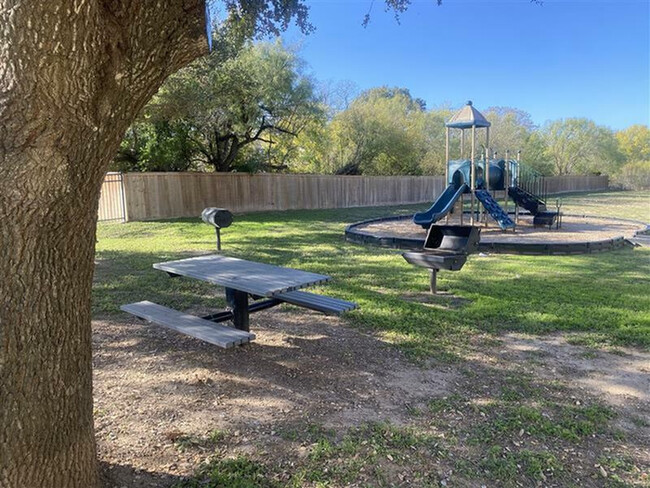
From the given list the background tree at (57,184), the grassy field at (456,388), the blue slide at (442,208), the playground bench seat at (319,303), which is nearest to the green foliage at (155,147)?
the blue slide at (442,208)

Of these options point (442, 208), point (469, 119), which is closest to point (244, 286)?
point (442, 208)

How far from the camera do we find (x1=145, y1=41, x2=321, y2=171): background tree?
43.8ft

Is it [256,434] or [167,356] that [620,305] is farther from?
[167,356]

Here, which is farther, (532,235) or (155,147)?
(155,147)

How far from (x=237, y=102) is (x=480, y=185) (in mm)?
8801

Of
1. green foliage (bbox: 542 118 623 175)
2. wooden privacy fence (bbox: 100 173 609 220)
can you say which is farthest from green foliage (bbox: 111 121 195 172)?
green foliage (bbox: 542 118 623 175)

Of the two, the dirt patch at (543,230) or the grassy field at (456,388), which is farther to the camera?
the dirt patch at (543,230)

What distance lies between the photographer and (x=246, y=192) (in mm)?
17625

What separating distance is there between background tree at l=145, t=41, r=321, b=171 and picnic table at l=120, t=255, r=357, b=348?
8.71 m

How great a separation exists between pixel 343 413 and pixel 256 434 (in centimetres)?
56

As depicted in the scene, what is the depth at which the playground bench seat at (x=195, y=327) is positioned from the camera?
2.98 metres

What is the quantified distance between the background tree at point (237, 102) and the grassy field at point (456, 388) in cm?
817

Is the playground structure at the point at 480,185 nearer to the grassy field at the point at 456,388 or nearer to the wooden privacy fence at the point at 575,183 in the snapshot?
the grassy field at the point at 456,388

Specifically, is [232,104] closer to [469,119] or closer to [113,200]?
[113,200]
